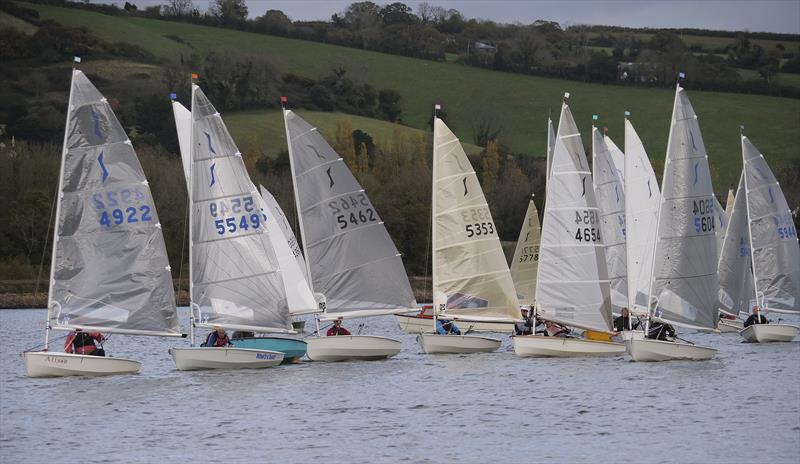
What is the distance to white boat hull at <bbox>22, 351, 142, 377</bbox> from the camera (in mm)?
31453

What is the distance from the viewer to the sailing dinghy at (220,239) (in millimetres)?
33219

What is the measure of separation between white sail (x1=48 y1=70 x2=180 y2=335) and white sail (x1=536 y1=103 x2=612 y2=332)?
35.4ft

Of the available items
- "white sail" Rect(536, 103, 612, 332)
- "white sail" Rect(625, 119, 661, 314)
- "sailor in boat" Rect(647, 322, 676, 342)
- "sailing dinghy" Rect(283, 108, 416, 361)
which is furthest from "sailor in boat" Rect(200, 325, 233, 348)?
"white sail" Rect(625, 119, 661, 314)

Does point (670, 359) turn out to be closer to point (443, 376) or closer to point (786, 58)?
point (443, 376)

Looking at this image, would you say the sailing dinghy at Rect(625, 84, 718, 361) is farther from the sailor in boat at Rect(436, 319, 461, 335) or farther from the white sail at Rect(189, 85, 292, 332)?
the white sail at Rect(189, 85, 292, 332)

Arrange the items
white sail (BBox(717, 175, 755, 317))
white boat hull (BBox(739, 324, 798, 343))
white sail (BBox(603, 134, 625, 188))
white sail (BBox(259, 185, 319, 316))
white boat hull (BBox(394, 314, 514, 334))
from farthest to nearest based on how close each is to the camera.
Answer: white boat hull (BBox(394, 314, 514, 334)) → white sail (BBox(603, 134, 625, 188)) → white sail (BBox(717, 175, 755, 317)) → white boat hull (BBox(739, 324, 798, 343)) → white sail (BBox(259, 185, 319, 316))

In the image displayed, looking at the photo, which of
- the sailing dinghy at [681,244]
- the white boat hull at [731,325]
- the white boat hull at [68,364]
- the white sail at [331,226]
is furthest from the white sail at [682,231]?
the white boat hull at [731,325]

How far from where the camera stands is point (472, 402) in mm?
30281

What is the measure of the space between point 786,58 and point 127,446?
148 metres

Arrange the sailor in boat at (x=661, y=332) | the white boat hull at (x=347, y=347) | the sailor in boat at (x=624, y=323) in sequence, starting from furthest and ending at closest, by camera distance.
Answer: the sailor in boat at (x=624, y=323), the sailor in boat at (x=661, y=332), the white boat hull at (x=347, y=347)

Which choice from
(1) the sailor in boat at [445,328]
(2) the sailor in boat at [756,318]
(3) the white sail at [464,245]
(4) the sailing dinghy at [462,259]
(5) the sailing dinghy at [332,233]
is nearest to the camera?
(5) the sailing dinghy at [332,233]

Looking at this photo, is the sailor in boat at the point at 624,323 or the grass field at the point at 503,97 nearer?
the sailor in boat at the point at 624,323

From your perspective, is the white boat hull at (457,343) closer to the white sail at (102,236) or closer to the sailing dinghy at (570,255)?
the sailing dinghy at (570,255)

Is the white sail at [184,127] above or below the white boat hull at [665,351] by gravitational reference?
above
